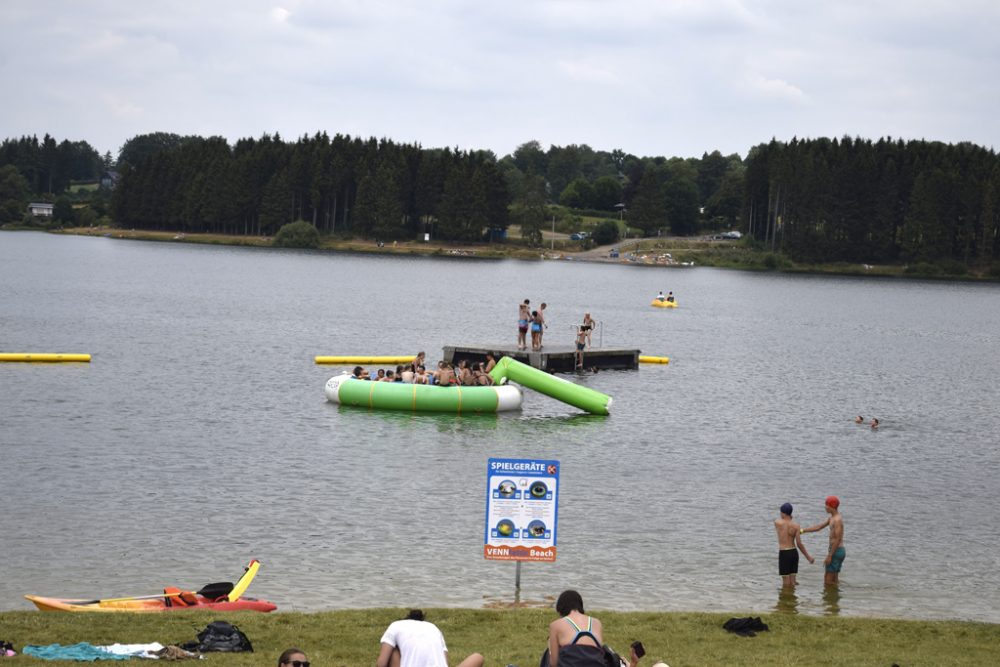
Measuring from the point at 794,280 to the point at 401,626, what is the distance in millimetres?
133106

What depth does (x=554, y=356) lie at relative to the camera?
46094 mm

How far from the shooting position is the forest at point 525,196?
476 ft

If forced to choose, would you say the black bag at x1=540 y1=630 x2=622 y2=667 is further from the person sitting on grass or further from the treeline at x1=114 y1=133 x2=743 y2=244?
the treeline at x1=114 y1=133 x2=743 y2=244

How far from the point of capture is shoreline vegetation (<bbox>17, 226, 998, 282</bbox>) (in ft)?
492

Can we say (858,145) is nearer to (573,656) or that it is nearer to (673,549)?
(673,549)

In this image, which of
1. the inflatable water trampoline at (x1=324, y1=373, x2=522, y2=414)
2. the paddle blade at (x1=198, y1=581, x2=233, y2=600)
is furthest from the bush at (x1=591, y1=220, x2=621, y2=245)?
the paddle blade at (x1=198, y1=581, x2=233, y2=600)

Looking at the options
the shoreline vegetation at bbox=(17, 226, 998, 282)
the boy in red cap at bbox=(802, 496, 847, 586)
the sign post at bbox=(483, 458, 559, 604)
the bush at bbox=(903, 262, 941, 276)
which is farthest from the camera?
the shoreline vegetation at bbox=(17, 226, 998, 282)

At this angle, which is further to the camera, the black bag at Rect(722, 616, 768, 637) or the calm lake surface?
the calm lake surface

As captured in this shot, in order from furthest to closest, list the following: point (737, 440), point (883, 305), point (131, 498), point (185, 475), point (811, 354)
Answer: point (883, 305) → point (811, 354) → point (737, 440) → point (185, 475) → point (131, 498)

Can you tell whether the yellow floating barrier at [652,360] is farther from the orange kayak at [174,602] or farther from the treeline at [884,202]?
the treeline at [884,202]

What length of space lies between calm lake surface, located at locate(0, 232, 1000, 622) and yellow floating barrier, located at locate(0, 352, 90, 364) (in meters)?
0.55

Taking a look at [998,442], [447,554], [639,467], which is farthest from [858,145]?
[447,554]

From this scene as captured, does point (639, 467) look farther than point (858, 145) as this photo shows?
No

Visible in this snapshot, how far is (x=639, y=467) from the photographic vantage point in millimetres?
29547
